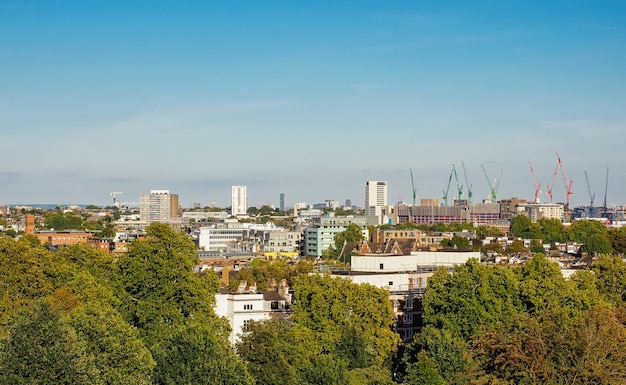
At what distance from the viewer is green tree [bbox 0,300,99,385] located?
142 feet


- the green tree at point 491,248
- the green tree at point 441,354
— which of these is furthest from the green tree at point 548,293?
the green tree at point 491,248

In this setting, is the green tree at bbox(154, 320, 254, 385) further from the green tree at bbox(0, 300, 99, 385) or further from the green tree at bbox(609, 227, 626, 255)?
the green tree at bbox(609, 227, 626, 255)

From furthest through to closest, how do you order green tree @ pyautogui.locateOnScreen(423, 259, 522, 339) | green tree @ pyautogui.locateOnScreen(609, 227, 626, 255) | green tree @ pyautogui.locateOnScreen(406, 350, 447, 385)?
green tree @ pyautogui.locateOnScreen(609, 227, 626, 255) → green tree @ pyautogui.locateOnScreen(423, 259, 522, 339) → green tree @ pyautogui.locateOnScreen(406, 350, 447, 385)

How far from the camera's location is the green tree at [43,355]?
A: 4338cm

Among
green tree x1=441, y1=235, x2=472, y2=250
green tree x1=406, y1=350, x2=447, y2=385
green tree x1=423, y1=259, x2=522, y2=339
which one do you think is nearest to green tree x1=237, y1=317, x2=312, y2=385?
green tree x1=406, y1=350, x2=447, y2=385

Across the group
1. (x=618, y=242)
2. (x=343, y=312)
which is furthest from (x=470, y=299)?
(x=618, y=242)

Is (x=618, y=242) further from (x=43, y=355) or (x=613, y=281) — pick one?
(x=43, y=355)

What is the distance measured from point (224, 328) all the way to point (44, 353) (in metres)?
18.8

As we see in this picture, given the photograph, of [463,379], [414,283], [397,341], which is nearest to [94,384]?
[463,379]

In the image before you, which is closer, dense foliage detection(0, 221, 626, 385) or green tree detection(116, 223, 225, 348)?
dense foliage detection(0, 221, 626, 385)

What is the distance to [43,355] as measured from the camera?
4378 centimetres

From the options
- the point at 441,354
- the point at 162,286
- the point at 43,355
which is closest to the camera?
the point at 43,355

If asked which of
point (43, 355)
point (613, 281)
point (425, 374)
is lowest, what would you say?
point (425, 374)

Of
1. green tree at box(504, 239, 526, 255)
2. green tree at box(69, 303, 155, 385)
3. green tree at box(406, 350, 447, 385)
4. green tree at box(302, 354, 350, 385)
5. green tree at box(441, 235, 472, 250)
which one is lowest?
green tree at box(406, 350, 447, 385)
